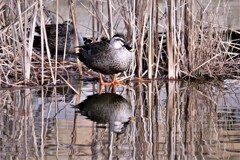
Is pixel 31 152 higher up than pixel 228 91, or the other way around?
pixel 228 91

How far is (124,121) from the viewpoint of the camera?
7.23 meters

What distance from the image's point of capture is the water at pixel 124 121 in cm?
577

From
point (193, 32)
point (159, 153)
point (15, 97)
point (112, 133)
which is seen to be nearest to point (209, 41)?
point (193, 32)

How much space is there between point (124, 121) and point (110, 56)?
2.78 metres

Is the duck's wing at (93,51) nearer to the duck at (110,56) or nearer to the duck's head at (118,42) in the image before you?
the duck at (110,56)

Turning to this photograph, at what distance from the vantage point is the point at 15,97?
8.83 meters

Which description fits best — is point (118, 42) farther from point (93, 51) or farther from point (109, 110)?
point (109, 110)

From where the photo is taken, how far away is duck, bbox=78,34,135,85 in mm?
9664

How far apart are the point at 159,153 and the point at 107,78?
17.0ft

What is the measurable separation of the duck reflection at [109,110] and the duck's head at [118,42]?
86 centimetres

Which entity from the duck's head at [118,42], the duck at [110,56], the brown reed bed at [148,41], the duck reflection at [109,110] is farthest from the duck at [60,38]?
the duck reflection at [109,110]

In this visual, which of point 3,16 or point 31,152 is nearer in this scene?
point 31,152

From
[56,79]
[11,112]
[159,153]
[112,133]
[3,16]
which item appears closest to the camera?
[159,153]

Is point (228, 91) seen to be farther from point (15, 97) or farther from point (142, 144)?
point (142, 144)
